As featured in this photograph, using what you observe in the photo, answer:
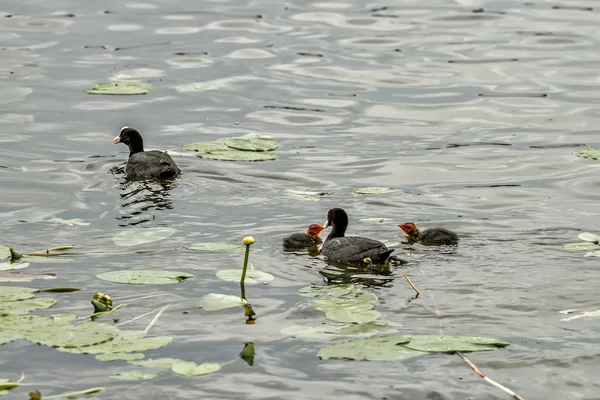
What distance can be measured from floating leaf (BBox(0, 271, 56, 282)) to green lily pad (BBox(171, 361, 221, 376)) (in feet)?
8.58

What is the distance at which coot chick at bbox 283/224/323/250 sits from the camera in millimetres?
11932

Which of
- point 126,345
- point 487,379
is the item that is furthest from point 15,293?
point 487,379

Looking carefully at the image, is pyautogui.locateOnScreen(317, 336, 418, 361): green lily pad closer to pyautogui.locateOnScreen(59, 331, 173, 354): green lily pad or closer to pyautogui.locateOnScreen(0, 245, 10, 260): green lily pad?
→ pyautogui.locateOnScreen(59, 331, 173, 354): green lily pad

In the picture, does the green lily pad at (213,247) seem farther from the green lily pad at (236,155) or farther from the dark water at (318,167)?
the green lily pad at (236,155)

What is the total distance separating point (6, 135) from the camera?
17.5m

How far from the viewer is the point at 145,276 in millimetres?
10398

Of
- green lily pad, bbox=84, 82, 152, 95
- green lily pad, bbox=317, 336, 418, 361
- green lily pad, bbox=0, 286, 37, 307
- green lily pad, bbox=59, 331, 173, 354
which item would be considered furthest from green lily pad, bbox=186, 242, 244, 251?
green lily pad, bbox=84, 82, 152, 95

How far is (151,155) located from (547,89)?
8.86m

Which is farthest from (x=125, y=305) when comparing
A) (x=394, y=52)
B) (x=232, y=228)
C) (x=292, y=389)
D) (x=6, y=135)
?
(x=394, y=52)

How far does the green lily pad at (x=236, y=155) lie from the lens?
1579cm

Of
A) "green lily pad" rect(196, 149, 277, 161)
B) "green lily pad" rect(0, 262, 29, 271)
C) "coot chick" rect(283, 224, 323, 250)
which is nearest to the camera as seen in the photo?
"green lily pad" rect(0, 262, 29, 271)

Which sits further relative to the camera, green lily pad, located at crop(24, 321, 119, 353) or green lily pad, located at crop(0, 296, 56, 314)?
green lily pad, located at crop(0, 296, 56, 314)

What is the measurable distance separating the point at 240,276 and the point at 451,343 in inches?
96.9

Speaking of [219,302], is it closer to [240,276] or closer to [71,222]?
[240,276]
